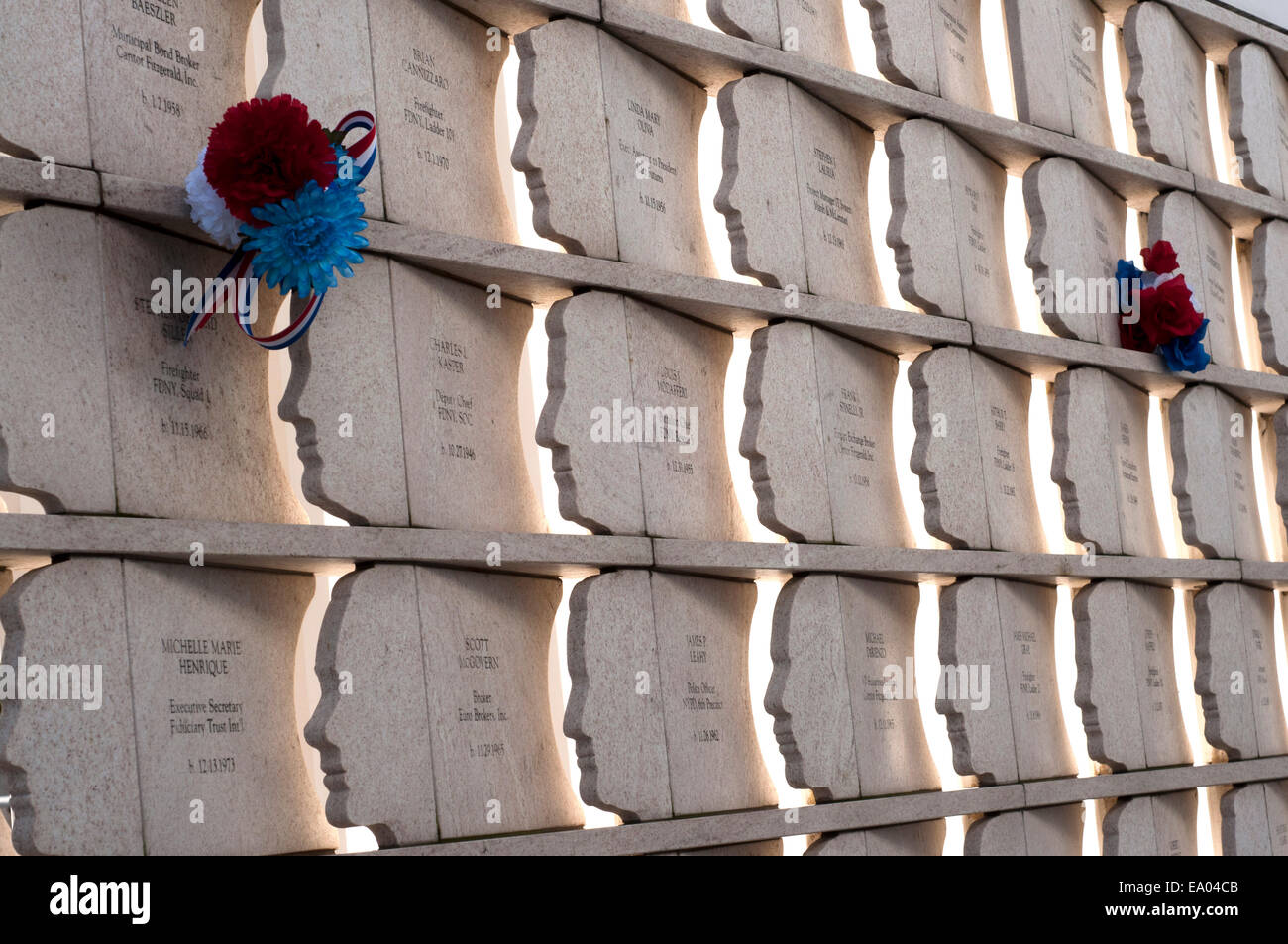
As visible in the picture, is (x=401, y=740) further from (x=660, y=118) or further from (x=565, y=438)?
(x=660, y=118)

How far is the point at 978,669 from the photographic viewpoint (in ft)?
9.72

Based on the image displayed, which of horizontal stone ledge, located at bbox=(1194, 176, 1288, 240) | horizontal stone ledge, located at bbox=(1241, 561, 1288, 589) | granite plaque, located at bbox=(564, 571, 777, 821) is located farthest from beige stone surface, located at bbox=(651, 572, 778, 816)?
horizontal stone ledge, located at bbox=(1194, 176, 1288, 240)

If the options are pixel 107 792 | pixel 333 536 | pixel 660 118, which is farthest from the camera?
pixel 660 118

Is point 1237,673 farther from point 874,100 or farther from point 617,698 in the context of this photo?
point 617,698

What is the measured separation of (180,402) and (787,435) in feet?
3.50

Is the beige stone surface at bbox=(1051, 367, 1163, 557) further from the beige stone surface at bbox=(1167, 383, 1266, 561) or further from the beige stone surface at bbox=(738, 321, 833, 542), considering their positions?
the beige stone surface at bbox=(738, 321, 833, 542)

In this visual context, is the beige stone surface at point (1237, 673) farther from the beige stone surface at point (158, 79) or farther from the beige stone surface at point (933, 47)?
the beige stone surface at point (158, 79)

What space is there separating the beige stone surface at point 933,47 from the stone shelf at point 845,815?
135 centimetres

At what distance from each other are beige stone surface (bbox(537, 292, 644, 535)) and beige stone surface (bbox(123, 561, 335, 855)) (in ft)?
1.43

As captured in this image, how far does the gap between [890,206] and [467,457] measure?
3.64ft

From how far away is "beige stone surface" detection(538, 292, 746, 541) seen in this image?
2.39m

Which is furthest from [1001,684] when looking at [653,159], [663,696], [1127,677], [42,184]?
[42,184]

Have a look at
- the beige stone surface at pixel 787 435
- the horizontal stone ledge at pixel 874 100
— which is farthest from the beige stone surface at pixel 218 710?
the horizontal stone ledge at pixel 874 100
